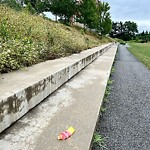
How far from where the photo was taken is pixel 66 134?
190 centimetres

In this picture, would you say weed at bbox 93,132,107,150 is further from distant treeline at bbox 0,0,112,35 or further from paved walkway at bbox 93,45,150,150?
distant treeline at bbox 0,0,112,35

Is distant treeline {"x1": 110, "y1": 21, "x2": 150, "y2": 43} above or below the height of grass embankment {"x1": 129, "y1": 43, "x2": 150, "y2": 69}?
above

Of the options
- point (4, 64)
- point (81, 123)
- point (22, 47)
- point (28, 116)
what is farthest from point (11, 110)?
point (22, 47)

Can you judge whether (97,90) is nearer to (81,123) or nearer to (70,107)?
(70,107)

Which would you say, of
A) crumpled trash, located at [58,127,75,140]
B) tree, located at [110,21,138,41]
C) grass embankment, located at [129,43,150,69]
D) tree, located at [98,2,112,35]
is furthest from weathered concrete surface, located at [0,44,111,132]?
tree, located at [110,21,138,41]

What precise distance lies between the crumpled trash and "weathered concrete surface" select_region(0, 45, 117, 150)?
0.13 feet

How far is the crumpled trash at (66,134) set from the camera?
186 cm

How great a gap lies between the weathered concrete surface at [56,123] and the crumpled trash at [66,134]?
0.13ft

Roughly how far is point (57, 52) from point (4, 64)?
291 centimetres

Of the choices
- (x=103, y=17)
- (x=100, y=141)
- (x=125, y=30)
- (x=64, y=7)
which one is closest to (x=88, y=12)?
(x=64, y=7)

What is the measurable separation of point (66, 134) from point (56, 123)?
9.9 inches

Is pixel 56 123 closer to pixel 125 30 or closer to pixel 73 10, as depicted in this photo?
pixel 73 10

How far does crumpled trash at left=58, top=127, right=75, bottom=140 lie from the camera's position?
1860 millimetres

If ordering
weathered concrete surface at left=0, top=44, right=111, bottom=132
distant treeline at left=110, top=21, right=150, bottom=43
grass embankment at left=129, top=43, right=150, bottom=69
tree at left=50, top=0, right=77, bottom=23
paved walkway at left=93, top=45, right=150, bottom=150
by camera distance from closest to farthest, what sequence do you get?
weathered concrete surface at left=0, top=44, right=111, bottom=132 < paved walkway at left=93, top=45, right=150, bottom=150 < grass embankment at left=129, top=43, right=150, bottom=69 < tree at left=50, top=0, right=77, bottom=23 < distant treeline at left=110, top=21, right=150, bottom=43
